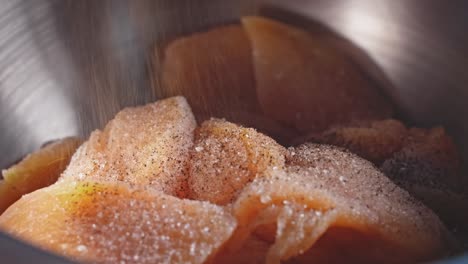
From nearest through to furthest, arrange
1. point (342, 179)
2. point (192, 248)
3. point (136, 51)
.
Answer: point (192, 248) → point (342, 179) → point (136, 51)

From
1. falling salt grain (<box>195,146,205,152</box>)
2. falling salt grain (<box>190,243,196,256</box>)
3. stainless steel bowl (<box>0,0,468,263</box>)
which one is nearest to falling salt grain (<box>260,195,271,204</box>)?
falling salt grain (<box>190,243,196,256</box>)

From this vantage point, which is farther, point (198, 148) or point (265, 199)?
point (198, 148)

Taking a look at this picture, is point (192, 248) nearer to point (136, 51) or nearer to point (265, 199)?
point (265, 199)

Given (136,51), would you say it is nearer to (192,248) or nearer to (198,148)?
(198,148)

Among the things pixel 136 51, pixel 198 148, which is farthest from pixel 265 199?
pixel 136 51

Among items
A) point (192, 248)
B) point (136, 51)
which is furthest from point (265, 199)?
point (136, 51)

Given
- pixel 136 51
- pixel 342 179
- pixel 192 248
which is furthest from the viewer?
pixel 136 51

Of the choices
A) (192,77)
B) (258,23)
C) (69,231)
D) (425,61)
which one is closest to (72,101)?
(192,77)

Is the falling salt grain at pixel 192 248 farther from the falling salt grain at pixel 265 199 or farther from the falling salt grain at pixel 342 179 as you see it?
the falling salt grain at pixel 342 179

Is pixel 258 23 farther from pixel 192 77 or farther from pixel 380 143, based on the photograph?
pixel 380 143

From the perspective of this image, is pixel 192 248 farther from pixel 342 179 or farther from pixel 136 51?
pixel 136 51
